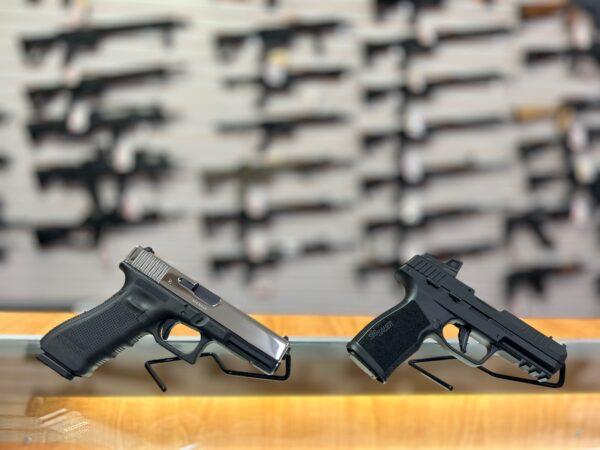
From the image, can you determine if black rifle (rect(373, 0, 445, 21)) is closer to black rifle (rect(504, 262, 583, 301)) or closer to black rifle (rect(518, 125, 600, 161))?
black rifle (rect(518, 125, 600, 161))

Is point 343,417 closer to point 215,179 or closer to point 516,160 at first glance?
point 215,179

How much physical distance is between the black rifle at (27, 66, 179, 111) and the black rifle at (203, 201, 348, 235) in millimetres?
852

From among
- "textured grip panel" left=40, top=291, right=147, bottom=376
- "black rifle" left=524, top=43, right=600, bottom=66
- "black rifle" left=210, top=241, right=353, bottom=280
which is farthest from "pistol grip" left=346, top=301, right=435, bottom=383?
"black rifle" left=524, top=43, right=600, bottom=66

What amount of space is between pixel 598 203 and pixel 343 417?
273cm

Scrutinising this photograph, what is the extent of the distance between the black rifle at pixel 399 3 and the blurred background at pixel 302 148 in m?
0.01

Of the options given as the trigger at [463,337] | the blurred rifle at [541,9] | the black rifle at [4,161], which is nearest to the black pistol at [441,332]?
the trigger at [463,337]

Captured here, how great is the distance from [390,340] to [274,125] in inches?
85.2

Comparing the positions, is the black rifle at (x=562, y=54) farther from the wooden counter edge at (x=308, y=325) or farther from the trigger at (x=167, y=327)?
the trigger at (x=167, y=327)

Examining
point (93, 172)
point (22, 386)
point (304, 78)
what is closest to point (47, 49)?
point (93, 172)

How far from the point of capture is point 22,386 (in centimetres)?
148

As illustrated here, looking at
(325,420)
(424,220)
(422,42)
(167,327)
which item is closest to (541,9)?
(422,42)

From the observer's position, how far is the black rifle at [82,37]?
3238 millimetres

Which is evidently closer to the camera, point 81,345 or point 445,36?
point 81,345

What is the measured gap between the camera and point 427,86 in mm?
3529
